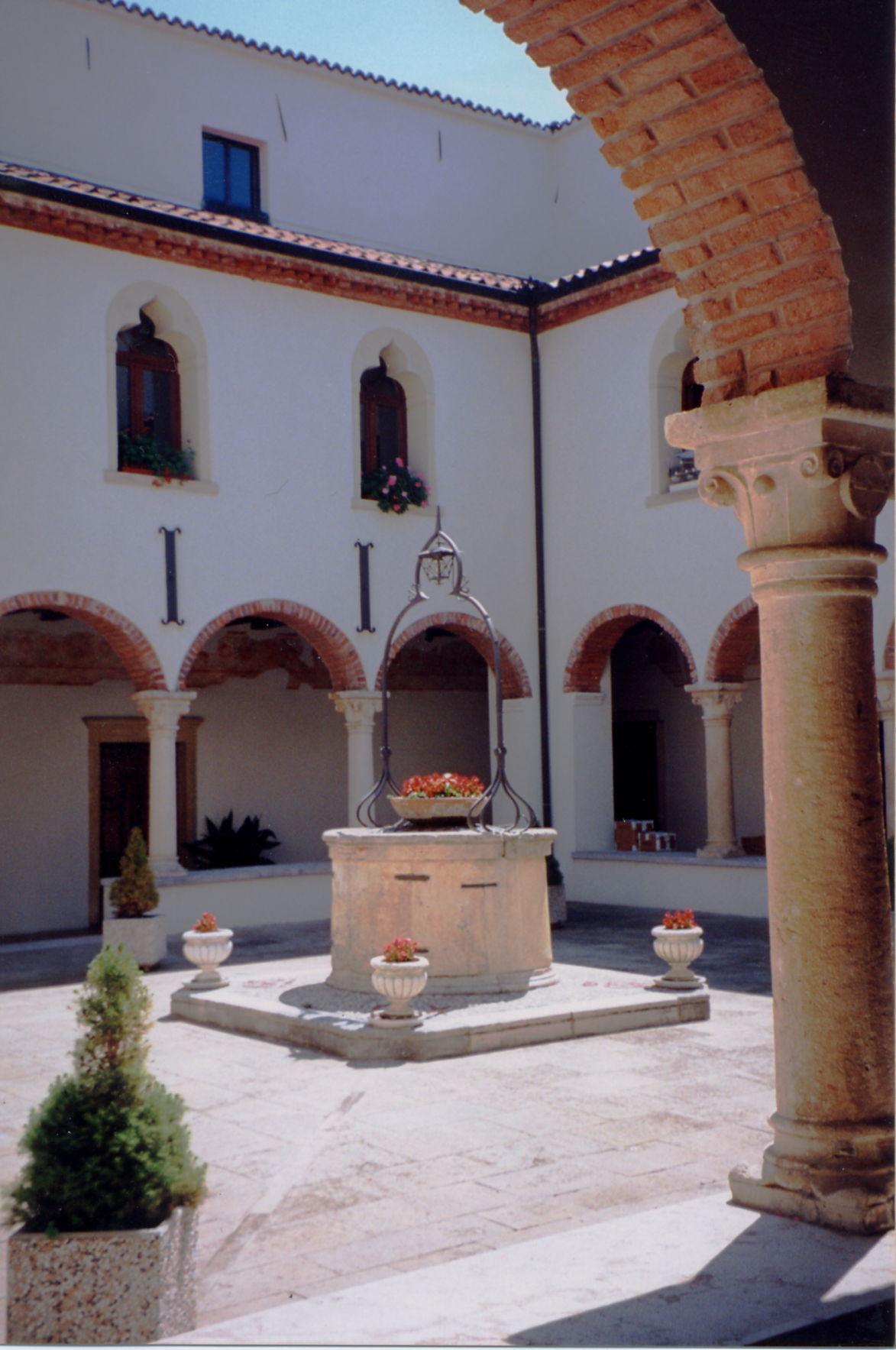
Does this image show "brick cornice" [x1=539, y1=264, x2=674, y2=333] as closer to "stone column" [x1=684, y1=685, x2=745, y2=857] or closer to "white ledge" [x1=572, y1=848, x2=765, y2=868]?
"stone column" [x1=684, y1=685, x2=745, y2=857]

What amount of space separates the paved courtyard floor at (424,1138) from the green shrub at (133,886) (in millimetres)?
1820

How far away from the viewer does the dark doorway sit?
689 inches

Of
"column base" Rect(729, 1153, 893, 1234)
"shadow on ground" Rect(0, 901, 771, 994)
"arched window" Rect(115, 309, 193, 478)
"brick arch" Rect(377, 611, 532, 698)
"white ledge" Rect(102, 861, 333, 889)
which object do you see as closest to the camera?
"column base" Rect(729, 1153, 893, 1234)

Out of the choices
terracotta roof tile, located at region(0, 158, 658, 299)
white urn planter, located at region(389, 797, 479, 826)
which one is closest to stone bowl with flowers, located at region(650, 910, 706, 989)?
white urn planter, located at region(389, 797, 479, 826)

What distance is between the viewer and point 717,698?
531 inches

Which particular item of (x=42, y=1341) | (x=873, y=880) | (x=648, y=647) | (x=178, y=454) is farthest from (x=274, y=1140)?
(x=648, y=647)

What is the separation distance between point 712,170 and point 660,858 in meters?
10.5

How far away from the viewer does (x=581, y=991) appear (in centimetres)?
855

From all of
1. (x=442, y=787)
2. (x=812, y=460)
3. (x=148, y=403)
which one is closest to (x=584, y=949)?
(x=442, y=787)

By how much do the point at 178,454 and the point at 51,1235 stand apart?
10.3 metres

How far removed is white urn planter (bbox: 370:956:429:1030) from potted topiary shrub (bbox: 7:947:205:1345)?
3888 millimetres

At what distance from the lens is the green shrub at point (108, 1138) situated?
3.32 metres

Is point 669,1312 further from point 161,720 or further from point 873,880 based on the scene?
point 161,720

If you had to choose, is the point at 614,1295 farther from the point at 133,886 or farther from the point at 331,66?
the point at 331,66
